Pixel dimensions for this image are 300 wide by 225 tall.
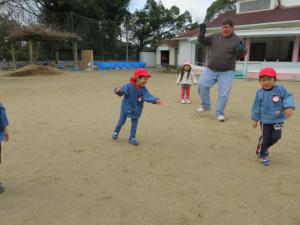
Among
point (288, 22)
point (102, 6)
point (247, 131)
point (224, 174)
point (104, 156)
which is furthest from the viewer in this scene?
point (102, 6)

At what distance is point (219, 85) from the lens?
21.7ft

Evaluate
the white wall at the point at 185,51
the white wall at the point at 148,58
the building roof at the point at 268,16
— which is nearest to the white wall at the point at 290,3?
the building roof at the point at 268,16

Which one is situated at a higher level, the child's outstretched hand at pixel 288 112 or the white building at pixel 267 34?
the white building at pixel 267 34

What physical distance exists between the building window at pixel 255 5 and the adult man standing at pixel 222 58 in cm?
1823

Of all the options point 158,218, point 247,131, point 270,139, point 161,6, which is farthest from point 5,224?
point 161,6

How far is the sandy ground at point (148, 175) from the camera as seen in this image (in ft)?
9.02

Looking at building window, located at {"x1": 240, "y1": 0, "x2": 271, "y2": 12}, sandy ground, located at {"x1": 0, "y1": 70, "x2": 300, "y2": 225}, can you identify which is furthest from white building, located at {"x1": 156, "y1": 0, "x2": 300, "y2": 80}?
sandy ground, located at {"x1": 0, "y1": 70, "x2": 300, "y2": 225}

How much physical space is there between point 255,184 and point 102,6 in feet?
93.9

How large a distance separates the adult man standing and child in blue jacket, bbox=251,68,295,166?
2.43 metres

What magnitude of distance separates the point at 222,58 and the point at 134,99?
2.62 meters

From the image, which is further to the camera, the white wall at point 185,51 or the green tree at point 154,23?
the green tree at point 154,23

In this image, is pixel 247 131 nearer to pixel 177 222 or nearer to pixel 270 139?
pixel 270 139

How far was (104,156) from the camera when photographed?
4.22 metres

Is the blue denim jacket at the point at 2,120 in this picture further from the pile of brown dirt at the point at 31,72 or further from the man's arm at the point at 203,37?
the pile of brown dirt at the point at 31,72
